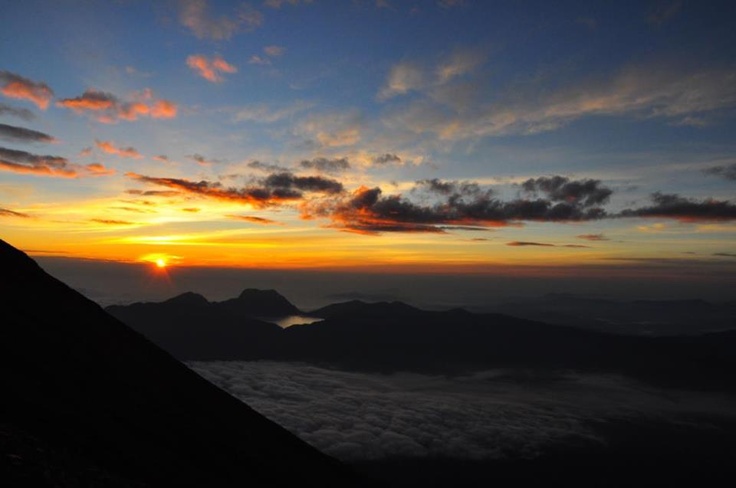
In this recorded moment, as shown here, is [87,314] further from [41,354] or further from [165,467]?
[165,467]

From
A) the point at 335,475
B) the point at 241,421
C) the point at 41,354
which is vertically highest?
the point at 41,354

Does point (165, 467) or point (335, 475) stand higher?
point (165, 467)

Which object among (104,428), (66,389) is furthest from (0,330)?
(104,428)

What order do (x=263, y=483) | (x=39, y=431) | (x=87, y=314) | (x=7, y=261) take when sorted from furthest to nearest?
(x=87, y=314)
(x=7, y=261)
(x=263, y=483)
(x=39, y=431)

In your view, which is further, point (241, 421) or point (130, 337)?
point (130, 337)

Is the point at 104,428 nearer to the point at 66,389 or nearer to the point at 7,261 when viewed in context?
the point at 66,389

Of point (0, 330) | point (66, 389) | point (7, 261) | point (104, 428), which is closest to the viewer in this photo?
point (104, 428)

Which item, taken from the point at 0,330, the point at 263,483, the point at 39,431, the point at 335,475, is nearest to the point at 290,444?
the point at 335,475
